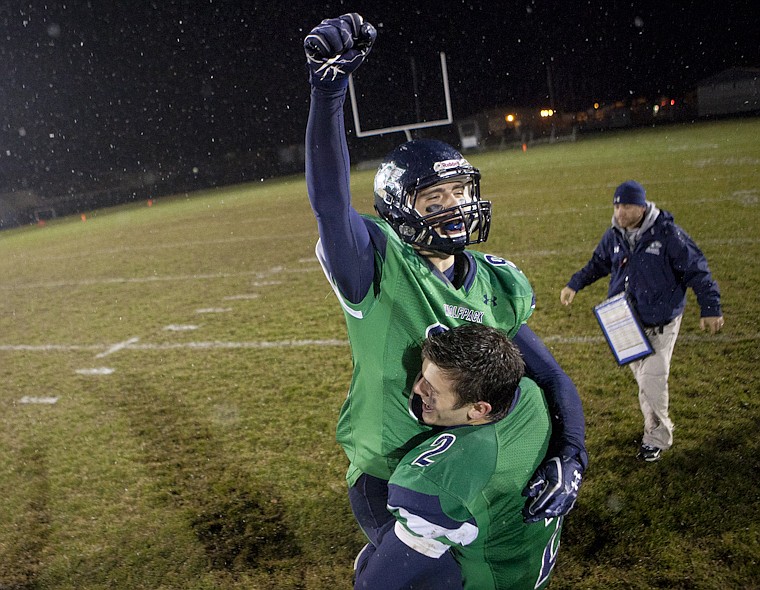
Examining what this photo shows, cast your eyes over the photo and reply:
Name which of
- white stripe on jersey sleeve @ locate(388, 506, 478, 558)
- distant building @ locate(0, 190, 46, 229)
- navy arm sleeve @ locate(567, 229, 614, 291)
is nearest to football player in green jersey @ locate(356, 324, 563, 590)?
white stripe on jersey sleeve @ locate(388, 506, 478, 558)

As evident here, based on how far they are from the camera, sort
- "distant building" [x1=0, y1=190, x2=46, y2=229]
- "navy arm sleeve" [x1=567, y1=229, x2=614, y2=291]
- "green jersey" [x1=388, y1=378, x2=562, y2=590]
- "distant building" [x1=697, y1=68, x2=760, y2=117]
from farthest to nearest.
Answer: "distant building" [x1=697, y1=68, x2=760, y2=117], "distant building" [x1=0, y1=190, x2=46, y2=229], "navy arm sleeve" [x1=567, y1=229, x2=614, y2=291], "green jersey" [x1=388, y1=378, x2=562, y2=590]

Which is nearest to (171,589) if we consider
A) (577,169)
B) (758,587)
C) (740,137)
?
(758,587)

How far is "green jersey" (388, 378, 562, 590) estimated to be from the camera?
5.02 ft

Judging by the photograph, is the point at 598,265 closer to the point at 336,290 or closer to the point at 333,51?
the point at 336,290

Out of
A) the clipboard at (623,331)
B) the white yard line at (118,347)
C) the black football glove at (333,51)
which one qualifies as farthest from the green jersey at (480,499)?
the white yard line at (118,347)

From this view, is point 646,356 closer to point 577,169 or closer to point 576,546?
point 576,546

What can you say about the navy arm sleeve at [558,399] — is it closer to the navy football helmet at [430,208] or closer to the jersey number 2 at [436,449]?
the jersey number 2 at [436,449]

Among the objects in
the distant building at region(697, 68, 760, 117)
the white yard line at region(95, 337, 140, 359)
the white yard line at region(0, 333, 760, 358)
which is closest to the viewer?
the white yard line at region(0, 333, 760, 358)

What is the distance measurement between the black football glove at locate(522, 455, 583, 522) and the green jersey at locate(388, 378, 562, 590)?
1.0 inches

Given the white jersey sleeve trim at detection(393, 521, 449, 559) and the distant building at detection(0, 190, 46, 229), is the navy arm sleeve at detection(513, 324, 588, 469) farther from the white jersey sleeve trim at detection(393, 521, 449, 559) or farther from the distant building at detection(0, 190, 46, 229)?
the distant building at detection(0, 190, 46, 229)

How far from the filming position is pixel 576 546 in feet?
10.9

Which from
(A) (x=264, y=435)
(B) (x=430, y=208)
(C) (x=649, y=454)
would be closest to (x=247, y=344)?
(A) (x=264, y=435)

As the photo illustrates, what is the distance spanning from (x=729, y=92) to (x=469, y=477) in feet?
184

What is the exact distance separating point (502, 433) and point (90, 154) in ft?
144
